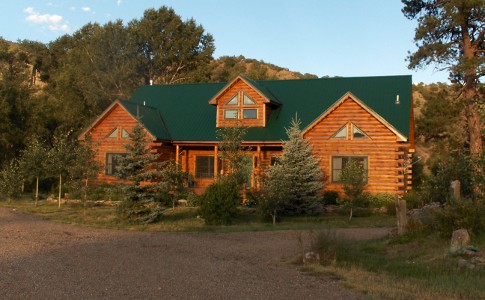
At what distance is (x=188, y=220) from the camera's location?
1995 centimetres

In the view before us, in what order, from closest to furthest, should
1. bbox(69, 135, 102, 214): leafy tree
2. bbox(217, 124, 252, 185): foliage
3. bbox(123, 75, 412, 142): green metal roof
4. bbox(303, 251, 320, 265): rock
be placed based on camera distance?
bbox(303, 251, 320, 265): rock, bbox(69, 135, 102, 214): leafy tree, bbox(217, 124, 252, 185): foliage, bbox(123, 75, 412, 142): green metal roof

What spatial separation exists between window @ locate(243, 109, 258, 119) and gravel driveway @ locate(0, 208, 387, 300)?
1261 centimetres

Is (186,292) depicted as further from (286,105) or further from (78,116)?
(78,116)

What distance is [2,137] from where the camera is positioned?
32.0 m

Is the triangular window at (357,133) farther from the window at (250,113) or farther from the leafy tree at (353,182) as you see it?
the window at (250,113)

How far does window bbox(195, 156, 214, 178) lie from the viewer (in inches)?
1161

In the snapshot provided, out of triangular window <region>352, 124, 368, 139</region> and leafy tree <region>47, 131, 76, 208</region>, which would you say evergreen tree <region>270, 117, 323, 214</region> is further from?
leafy tree <region>47, 131, 76, 208</region>

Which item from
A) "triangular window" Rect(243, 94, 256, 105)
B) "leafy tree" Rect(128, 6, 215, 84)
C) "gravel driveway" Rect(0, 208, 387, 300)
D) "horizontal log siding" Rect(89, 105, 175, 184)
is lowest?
"gravel driveway" Rect(0, 208, 387, 300)

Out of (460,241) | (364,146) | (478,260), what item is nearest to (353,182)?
(364,146)

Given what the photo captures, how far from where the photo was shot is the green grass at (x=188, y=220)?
18016mm

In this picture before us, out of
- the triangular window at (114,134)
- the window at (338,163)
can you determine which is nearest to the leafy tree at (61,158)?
the triangular window at (114,134)

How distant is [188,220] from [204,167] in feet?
32.4

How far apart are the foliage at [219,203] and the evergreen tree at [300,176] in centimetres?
292

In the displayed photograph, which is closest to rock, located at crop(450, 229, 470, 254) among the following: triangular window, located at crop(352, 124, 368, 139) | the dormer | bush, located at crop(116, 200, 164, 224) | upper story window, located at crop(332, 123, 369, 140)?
bush, located at crop(116, 200, 164, 224)
